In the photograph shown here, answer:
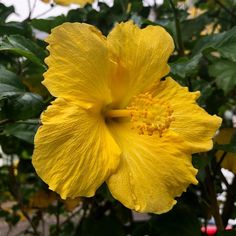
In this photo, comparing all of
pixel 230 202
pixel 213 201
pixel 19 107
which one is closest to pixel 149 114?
pixel 19 107

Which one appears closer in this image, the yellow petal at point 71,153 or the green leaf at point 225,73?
the yellow petal at point 71,153

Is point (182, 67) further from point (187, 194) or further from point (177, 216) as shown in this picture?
point (187, 194)

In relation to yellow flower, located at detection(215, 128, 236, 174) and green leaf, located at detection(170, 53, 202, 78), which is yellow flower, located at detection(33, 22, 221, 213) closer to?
green leaf, located at detection(170, 53, 202, 78)

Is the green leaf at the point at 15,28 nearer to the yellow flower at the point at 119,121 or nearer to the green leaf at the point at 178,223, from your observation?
the yellow flower at the point at 119,121

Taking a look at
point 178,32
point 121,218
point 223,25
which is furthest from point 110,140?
point 223,25

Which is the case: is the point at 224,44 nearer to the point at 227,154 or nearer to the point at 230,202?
the point at 227,154

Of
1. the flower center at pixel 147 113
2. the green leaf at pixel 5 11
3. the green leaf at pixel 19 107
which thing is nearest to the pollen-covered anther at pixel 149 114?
the flower center at pixel 147 113
